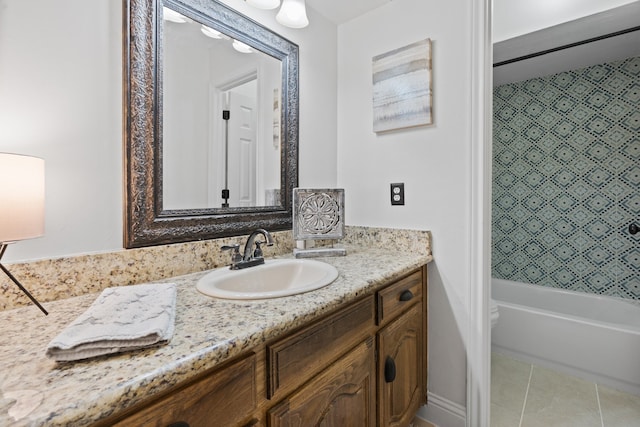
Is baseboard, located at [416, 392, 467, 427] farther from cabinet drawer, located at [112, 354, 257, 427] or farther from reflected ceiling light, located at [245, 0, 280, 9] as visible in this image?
reflected ceiling light, located at [245, 0, 280, 9]

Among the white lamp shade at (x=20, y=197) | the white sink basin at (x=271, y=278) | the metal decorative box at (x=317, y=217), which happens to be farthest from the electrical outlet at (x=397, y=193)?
the white lamp shade at (x=20, y=197)

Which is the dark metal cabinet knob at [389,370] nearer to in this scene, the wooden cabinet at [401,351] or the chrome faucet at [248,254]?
the wooden cabinet at [401,351]

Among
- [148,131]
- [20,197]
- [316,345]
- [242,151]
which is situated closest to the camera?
[20,197]

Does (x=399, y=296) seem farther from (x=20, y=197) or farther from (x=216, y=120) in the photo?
(x=20, y=197)

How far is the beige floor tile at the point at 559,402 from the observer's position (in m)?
1.53

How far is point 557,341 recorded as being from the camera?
1.93 metres

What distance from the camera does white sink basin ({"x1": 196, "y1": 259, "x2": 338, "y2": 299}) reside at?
918 mm

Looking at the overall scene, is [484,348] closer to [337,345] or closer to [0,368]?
[337,345]

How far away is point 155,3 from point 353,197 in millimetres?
1242

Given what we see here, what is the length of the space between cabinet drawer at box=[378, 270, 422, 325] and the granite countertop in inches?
8.4

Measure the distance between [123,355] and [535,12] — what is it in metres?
2.36

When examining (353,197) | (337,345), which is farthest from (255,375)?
(353,197)

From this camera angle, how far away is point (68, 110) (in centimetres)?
87

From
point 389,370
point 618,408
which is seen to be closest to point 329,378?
point 389,370
